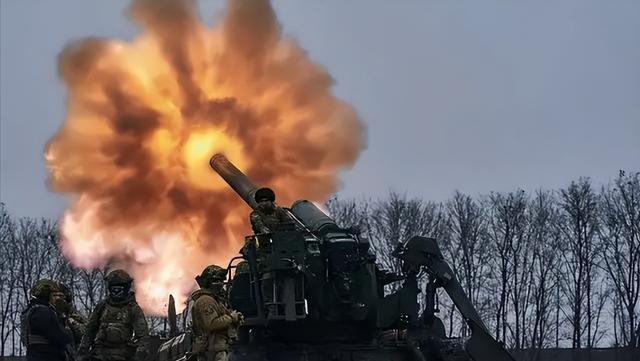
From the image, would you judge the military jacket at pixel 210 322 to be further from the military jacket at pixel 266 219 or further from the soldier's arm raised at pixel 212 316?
the military jacket at pixel 266 219

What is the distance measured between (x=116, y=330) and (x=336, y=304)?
3635 millimetres

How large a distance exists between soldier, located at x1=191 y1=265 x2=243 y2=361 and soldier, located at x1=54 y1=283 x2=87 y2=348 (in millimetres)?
3289

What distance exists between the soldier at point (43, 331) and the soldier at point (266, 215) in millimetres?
3971

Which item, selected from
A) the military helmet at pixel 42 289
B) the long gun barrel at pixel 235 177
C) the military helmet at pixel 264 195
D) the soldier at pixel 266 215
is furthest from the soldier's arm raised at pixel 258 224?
the military helmet at pixel 42 289

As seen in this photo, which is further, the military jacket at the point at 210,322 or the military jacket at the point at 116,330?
the military jacket at the point at 116,330

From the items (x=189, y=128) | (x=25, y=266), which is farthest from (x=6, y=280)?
(x=189, y=128)

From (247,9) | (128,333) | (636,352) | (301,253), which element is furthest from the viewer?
(636,352)

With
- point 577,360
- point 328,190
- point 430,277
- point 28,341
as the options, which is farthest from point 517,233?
point 28,341

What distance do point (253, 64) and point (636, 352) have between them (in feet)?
120

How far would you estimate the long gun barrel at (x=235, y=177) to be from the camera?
2083 centimetres

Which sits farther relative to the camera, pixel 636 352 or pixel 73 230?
pixel 636 352

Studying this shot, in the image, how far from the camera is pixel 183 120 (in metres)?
24.0

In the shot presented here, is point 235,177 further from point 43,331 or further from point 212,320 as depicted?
point 212,320

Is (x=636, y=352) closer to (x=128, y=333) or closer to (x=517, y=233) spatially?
(x=517, y=233)
